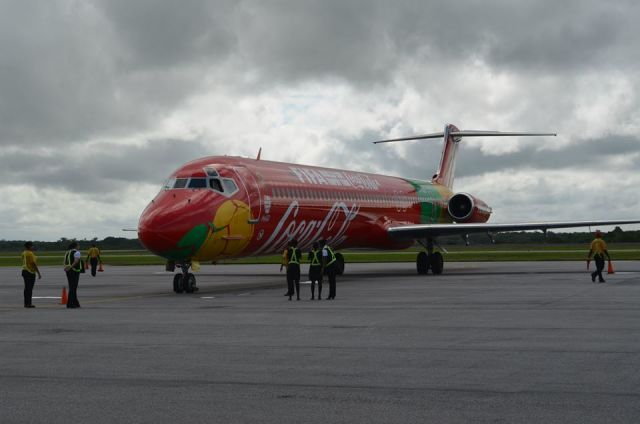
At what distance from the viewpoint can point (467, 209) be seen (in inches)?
1695

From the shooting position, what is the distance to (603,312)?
1714cm

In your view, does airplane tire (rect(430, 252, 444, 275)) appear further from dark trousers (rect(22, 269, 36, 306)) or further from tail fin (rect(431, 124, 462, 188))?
dark trousers (rect(22, 269, 36, 306))

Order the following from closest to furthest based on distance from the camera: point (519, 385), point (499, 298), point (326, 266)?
1. point (519, 385)
2. point (499, 298)
3. point (326, 266)

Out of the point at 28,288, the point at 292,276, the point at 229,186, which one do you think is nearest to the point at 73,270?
the point at 28,288

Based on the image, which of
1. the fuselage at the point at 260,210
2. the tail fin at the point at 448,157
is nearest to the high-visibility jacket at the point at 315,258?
the fuselage at the point at 260,210

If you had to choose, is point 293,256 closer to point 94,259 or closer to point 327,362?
point 327,362

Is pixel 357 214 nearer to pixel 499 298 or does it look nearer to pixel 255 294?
pixel 255 294

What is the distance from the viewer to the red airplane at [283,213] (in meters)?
24.0

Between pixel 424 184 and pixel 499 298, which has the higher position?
pixel 424 184

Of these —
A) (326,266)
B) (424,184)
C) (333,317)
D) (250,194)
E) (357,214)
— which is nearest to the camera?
(333,317)

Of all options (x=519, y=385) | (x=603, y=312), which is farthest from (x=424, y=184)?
(x=519, y=385)

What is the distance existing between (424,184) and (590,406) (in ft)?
119

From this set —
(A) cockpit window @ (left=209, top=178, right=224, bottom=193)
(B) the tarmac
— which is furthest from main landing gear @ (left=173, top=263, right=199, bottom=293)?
(B) the tarmac

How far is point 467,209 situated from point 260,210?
18.7 metres
